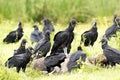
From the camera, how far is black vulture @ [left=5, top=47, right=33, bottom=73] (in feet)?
32.3

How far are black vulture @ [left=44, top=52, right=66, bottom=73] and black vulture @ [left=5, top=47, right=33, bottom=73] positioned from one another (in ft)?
1.25

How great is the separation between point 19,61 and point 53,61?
2.17 ft

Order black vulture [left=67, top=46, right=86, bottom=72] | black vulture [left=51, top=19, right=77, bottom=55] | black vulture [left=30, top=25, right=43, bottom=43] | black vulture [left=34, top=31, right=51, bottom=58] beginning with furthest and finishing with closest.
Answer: black vulture [left=30, top=25, right=43, bottom=43] → black vulture [left=51, top=19, right=77, bottom=55] → black vulture [left=34, top=31, right=51, bottom=58] → black vulture [left=67, top=46, right=86, bottom=72]

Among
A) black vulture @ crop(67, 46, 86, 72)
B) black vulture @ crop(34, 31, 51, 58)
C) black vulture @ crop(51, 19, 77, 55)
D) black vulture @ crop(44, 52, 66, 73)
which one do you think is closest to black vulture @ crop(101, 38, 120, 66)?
black vulture @ crop(67, 46, 86, 72)

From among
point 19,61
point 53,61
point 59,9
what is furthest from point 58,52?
point 59,9

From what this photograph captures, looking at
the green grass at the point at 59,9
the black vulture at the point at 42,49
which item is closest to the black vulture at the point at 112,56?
the black vulture at the point at 42,49

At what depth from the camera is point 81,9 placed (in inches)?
696

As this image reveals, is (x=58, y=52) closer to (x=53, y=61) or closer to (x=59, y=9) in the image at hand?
(x=53, y=61)

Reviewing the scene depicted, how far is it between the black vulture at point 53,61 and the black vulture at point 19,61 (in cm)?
38

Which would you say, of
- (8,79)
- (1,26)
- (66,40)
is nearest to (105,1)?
(1,26)

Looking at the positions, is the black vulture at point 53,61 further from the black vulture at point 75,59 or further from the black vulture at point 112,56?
the black vulture at point 112,56

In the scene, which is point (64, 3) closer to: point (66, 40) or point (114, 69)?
point (66, 40)

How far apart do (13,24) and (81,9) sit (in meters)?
2.37

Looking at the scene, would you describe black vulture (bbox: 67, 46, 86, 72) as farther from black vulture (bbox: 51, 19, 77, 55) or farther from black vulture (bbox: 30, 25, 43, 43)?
black vulture (bbox: 30, 25, 43, 43)
